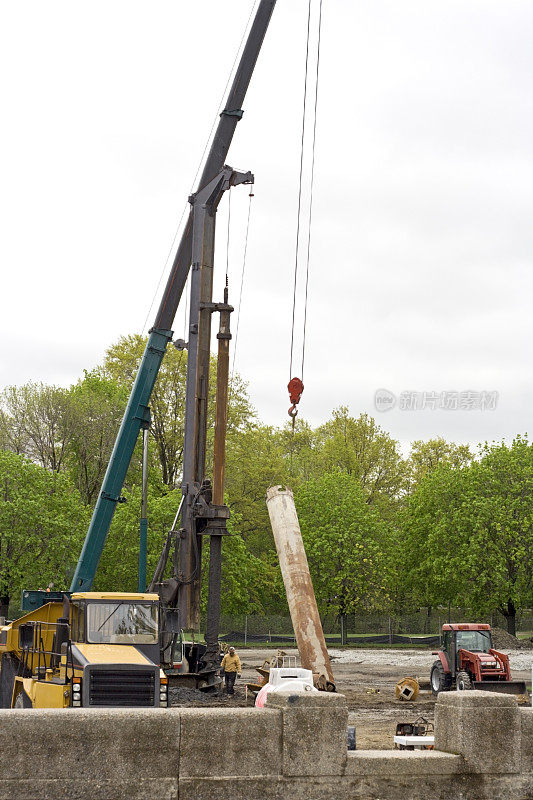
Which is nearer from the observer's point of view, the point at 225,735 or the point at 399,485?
the point at 225,735

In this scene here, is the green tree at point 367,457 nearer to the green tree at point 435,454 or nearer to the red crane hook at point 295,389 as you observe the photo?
the green tree at point 435,454

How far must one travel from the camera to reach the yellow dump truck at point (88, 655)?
1551cm

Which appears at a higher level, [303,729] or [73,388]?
[73,388]

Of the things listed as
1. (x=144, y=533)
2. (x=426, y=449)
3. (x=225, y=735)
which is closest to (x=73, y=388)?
(x=144, y=533)

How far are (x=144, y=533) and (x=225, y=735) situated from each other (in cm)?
2968

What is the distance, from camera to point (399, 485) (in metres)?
73.4

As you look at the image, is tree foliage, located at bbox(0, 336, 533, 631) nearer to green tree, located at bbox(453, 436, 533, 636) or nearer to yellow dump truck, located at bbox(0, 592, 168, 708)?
green tree, located at bbox(453, 436, 533, 636)

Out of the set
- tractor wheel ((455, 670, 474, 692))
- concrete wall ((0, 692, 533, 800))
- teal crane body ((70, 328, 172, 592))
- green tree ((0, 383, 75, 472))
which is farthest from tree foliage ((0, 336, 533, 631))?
concrete wall ((0, 692, 533, 800))

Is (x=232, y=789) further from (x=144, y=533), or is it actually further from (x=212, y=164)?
(x=144, y=533)

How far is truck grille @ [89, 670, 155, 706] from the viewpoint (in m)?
15.4

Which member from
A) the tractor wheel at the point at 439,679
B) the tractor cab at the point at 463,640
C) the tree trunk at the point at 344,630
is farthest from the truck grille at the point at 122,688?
the tree trunk at the point at 344,630

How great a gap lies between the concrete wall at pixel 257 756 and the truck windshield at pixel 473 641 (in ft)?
63.2

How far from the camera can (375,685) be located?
32344 millimetres

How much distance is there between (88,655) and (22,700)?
2.59 m
